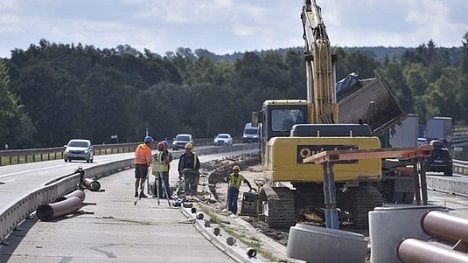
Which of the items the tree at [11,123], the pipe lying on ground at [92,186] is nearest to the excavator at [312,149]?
the pipe lying on ground at [92,186]

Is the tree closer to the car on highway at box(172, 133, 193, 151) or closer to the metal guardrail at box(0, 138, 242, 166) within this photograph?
the metal guardrail at box(0, 138, 242, 166)

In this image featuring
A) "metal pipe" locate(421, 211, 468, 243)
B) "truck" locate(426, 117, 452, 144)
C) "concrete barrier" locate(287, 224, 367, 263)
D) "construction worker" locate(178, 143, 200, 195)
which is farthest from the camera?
"truck" locate(426, 117, 452, 144)

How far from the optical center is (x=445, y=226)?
14508mm

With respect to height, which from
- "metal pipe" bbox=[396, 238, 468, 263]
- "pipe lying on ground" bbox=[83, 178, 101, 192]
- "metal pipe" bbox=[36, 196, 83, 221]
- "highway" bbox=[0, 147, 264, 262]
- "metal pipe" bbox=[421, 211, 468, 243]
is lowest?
"highway" bbox=[0, 147, 264, 262]

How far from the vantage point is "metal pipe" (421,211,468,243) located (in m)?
14.0

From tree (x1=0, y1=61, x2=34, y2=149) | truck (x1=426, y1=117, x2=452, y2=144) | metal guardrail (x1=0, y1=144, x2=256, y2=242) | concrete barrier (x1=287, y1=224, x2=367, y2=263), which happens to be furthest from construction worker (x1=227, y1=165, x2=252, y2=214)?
tree (x1=0, y1=61, x2=34, y2=149)

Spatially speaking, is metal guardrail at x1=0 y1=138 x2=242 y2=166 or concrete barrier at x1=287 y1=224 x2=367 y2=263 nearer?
concrete barrier at x1=287 y1=224 x2=367 y2=263

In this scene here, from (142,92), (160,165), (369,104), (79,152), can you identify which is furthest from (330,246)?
(142,92)

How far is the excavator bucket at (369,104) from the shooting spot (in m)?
33.8

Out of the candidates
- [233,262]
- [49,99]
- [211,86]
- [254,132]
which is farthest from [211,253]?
[211,86]

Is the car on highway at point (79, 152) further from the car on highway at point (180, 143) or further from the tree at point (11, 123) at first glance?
the car on highway at point (180, 143)

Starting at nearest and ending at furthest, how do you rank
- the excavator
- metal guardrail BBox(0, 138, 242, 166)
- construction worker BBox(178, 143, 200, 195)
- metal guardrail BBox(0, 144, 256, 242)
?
1. metal guardrail BBox(0, 144, 256, 242)
2. the excavator
3. construction worker BBox(178, 143, 200, 195)
4. metal guardrail BBox(0, 138, 242, 166)

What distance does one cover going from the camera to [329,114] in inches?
1088

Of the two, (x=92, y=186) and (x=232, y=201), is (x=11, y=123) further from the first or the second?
(x=232, y=201)
